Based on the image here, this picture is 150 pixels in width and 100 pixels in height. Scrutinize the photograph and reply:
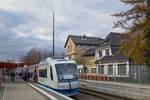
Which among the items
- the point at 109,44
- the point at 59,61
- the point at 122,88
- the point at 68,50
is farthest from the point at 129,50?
the point at 68,50

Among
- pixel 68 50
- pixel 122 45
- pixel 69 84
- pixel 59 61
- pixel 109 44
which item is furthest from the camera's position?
pixel 68 50

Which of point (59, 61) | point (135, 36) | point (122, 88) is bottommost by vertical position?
point (122, 88)

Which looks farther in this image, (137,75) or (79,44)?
(79,44)

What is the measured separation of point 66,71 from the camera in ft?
102

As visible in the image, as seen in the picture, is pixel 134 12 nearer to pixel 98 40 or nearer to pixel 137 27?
pixel 137 27

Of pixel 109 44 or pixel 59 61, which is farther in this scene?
pixel 109 44

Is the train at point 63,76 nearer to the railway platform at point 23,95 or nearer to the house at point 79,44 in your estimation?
the railway platform at point 23,95

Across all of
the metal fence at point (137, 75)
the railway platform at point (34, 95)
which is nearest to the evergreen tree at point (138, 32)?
the metal fence at point (137, 75)

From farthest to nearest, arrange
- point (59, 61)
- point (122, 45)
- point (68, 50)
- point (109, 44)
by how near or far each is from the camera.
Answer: point (68, 50) < point (109, 44) < point (122, 45) < point (59, 61)

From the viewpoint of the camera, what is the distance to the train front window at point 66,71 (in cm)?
3052

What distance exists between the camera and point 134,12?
3319cm

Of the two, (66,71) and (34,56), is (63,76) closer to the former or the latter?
(66,71)

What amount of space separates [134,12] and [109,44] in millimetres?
41967

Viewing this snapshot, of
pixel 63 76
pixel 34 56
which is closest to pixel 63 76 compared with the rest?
pixel 63 76
